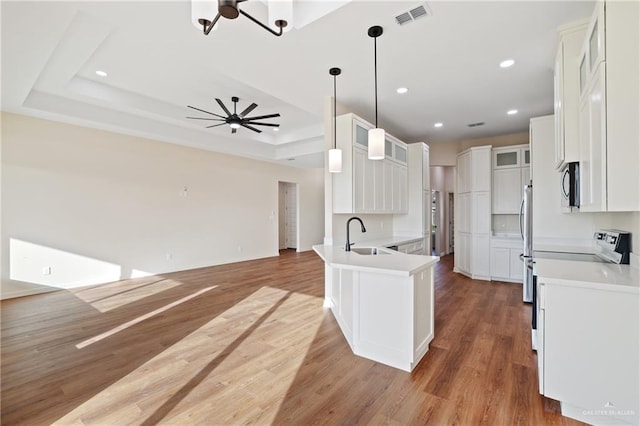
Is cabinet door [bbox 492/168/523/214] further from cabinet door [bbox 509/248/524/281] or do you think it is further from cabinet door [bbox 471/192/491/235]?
cabinet door [bbox 509/248/524/281]

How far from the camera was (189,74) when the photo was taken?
3.96 metres

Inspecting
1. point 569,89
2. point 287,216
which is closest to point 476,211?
point 569,89

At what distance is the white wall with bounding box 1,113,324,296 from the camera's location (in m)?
4.59

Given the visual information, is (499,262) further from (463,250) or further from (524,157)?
(524,157)

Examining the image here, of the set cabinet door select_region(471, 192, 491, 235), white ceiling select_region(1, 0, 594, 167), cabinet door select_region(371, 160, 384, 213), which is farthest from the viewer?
cabinet door select_region(471, 192, 491, 235)

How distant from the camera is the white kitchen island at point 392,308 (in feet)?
7.59

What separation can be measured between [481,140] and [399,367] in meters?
5.91

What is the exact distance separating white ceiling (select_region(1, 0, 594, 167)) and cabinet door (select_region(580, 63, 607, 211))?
1000 mm

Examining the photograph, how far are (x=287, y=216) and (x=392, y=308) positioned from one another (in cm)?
818

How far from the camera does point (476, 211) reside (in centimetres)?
576

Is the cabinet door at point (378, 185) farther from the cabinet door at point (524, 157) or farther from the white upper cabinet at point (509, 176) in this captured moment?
the cabinet door at point (524, 157)

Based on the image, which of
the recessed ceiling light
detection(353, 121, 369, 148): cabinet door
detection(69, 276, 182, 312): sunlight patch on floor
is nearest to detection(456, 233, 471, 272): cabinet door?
detection(353, 121, 369, 148): cabinet door

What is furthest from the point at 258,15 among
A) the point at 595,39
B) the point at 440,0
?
the point at 595,39

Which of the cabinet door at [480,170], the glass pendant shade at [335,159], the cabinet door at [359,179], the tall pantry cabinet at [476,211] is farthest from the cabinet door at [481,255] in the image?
the glass pendant shade at [335,159]
